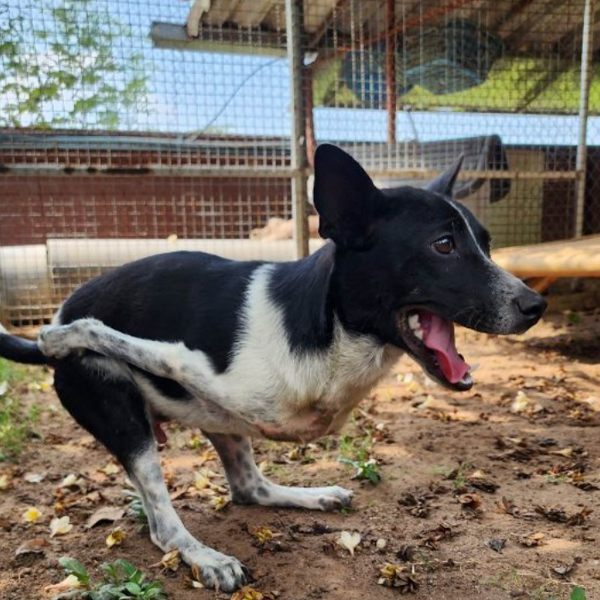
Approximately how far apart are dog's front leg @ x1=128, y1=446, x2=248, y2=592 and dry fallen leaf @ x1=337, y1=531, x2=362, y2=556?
0.36 meters

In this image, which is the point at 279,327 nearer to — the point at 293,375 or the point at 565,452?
the point at 293,375

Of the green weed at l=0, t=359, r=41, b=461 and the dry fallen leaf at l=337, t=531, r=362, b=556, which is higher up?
the dry fallen leaf at l=337, t=531, r=362, b=556

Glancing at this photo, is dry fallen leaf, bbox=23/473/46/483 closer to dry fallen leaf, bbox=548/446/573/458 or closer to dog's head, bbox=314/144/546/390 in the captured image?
dog's head, bbox=314/144/546/390

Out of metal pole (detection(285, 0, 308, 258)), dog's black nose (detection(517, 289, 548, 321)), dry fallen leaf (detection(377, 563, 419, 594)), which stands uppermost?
metal pole (detection(285, 0, 308, 258))

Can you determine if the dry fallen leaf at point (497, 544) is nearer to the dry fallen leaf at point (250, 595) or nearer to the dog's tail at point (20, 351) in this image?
the dry fallen leaf at point (250, 595)

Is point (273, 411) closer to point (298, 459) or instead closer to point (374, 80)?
point (298, 459)

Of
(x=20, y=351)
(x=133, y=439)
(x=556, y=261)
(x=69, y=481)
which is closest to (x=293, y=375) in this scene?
(x=133, y=439)

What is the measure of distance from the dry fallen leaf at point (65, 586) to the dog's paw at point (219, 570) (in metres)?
0.35

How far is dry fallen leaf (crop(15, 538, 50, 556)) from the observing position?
221cm

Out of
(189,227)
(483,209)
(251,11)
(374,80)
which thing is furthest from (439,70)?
(189,227)

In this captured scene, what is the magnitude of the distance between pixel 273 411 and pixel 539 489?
4.47 feet

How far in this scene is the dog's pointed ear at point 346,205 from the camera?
184cm

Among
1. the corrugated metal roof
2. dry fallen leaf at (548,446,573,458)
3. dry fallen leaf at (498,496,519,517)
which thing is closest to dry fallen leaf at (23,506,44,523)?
dry fallen leaf at (498,496,519,517)

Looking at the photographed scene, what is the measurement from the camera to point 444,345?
187cm
